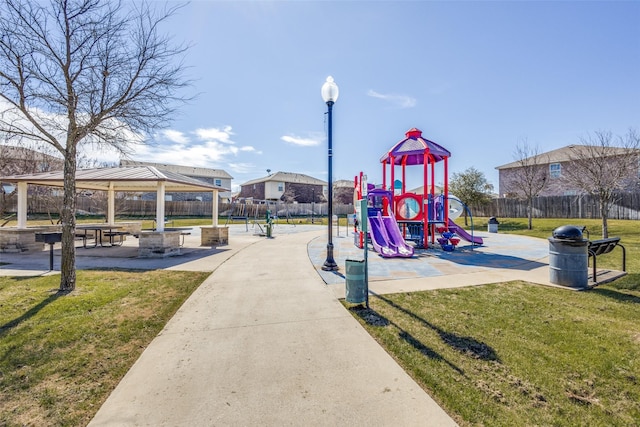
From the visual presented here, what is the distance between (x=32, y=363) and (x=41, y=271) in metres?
6.15

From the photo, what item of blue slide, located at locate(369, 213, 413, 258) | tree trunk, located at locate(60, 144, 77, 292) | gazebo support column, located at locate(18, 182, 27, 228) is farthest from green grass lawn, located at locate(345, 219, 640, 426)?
gazebo support column, located at locate(18, 182, 27, 228)

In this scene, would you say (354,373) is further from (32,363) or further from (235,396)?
(32,363)

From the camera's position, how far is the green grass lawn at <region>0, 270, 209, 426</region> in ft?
8.90

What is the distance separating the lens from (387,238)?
11.5 metres

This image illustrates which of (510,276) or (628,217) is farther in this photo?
(628,217)

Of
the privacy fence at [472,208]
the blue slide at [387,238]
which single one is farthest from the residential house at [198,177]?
the blue slide at [387,238]

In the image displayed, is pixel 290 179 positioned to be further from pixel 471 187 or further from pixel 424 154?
pixel 424 154

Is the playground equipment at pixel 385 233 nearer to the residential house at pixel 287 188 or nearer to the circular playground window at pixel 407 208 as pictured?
the circular playground window at pixel 407 208

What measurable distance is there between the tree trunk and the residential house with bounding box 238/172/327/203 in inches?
1607

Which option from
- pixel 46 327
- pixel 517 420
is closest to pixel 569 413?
pixel 517 420

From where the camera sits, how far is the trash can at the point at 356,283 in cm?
517

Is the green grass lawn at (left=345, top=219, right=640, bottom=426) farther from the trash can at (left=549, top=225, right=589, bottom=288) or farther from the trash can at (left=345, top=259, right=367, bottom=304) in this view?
the trash can at (left=549, top=225, right=589, bottom=288)

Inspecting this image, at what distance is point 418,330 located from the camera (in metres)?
4.21

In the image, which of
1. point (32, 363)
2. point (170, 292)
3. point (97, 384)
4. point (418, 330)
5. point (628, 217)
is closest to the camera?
point (97, 384)
